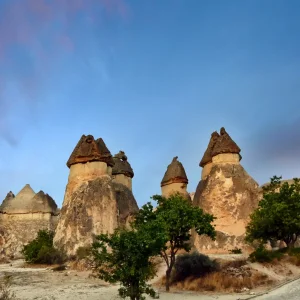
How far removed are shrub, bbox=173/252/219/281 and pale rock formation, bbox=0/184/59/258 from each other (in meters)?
19.7

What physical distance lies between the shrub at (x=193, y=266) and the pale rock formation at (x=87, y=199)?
811 cm

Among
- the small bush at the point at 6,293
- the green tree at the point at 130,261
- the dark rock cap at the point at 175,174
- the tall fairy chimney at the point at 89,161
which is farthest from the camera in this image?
the dark rock cap at the point at 175,174

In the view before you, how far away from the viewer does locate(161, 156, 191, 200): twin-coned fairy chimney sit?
35.0 meters

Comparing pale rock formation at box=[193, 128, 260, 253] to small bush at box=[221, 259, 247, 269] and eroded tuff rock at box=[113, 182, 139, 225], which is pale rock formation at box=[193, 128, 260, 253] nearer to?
eroded tuff rock at box=[113, 182, 139, 225]

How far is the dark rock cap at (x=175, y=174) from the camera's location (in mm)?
35250

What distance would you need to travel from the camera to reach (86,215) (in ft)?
88.4

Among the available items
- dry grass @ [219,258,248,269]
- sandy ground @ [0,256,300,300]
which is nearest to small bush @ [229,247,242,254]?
sandy ground @ [0,256,300,300]

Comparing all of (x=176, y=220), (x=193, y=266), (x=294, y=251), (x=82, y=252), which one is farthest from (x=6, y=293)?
(x=294, y=251)

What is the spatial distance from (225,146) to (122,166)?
11247 millimetres

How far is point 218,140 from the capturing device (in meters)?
30.7

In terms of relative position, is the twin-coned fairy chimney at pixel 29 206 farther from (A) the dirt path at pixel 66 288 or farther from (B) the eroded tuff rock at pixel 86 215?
(A) the dirt path at pixel 66 288

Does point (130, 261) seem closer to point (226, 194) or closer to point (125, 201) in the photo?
point (226, 194)

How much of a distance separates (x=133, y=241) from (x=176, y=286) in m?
8.08

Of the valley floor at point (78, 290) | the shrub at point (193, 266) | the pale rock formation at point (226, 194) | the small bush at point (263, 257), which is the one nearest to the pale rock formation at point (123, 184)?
the pale rock formation at point (226, 194)
